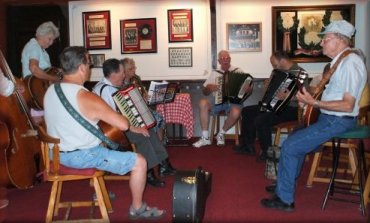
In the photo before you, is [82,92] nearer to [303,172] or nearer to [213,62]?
[303,172]

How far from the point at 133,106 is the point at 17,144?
0.93m

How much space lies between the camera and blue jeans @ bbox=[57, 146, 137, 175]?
267 cm

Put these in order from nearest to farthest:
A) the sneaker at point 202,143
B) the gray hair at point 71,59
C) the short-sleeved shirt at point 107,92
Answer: the gray hair at point 71,59 < the short-sleeved shirt at point 107,92 < the sneaker at point 202,143

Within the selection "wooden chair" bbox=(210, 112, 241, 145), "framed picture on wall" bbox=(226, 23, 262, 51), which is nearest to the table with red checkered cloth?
"wooden chair" bbox=(210, 112, 241, 145)

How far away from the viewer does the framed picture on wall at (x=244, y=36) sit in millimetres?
6238

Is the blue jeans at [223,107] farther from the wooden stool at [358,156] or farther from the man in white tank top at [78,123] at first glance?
the man in white tank top at [78,123]

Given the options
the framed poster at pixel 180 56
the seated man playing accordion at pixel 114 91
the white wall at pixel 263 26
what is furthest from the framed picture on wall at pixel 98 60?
the seated man playing accordion at pixel 114 91

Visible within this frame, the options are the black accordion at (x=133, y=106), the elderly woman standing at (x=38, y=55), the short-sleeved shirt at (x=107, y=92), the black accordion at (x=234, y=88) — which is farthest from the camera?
the black accordion at (x=234, y=88)

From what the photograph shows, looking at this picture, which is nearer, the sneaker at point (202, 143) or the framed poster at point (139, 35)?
the sneaker at point (202, 143)

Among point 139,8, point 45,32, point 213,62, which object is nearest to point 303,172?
point 213,62

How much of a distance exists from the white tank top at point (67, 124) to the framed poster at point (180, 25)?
390 centimetres

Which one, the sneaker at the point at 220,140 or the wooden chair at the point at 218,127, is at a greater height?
the wooden chair at the point at 218,127

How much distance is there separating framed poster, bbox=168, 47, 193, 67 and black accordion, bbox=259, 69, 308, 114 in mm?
2374

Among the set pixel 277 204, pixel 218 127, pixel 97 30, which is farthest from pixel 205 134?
pixel 277 204
